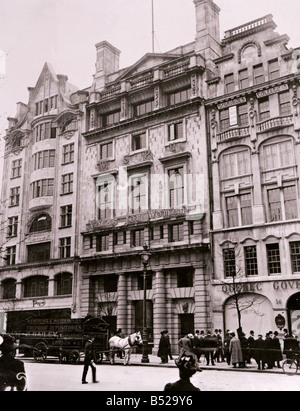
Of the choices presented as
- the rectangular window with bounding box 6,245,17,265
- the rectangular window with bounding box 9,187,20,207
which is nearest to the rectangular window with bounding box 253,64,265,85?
the rectangular window with bounding box 9,187,20,207

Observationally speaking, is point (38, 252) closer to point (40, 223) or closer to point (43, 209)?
point (40, 223)

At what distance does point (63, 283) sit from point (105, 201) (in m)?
7.02

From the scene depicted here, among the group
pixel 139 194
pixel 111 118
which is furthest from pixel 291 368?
pixel 111 118

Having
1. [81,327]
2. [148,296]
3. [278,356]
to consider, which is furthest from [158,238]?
[278,356]

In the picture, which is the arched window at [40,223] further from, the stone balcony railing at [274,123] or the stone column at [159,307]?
the stone balcony railing at [274,123]

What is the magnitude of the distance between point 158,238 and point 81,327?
8891mm

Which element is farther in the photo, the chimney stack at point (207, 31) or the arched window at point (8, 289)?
the arched window at point (8, 289)

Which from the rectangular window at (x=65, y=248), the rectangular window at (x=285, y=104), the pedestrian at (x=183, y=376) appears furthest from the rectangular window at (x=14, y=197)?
the pedestrian at (x=183, y=376)

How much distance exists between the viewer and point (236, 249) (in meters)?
25.8

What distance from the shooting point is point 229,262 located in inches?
1023

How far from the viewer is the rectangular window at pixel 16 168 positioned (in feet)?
118

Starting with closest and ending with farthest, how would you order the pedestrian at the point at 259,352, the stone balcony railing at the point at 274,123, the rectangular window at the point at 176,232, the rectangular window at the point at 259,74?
1. the pedestrian at the point at 259,352
2. the stone balcony railing at the point at 274,123
3. the rectangular window at the point at 259,74
4. the rectangular window at the point at 176,232

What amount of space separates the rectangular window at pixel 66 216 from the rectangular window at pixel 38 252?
78.8 inches

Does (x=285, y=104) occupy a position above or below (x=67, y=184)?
above
